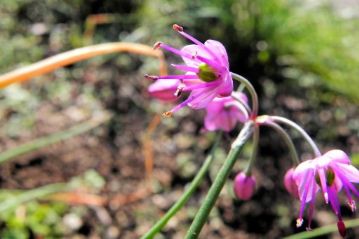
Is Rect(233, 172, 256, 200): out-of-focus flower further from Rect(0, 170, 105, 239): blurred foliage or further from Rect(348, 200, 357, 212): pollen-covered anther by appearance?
Rect(0, 170, 105, 239): blurred foliage

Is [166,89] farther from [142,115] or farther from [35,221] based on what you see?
[142,115]

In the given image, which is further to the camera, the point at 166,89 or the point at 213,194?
the point at 166,89

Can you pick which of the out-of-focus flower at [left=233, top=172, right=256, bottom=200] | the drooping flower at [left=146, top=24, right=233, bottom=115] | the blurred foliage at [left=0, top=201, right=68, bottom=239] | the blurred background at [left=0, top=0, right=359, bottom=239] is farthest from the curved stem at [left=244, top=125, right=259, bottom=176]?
the blurred foliage at [left=0, top=201, right=68, bottom=239]

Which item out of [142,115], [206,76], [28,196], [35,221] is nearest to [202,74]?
[206,76]

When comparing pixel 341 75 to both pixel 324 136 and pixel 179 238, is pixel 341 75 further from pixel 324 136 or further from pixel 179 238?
pixel 179 238

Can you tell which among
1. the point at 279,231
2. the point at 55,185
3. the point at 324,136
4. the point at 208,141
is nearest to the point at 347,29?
the point at 324,136

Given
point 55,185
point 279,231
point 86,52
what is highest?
point 86,52
